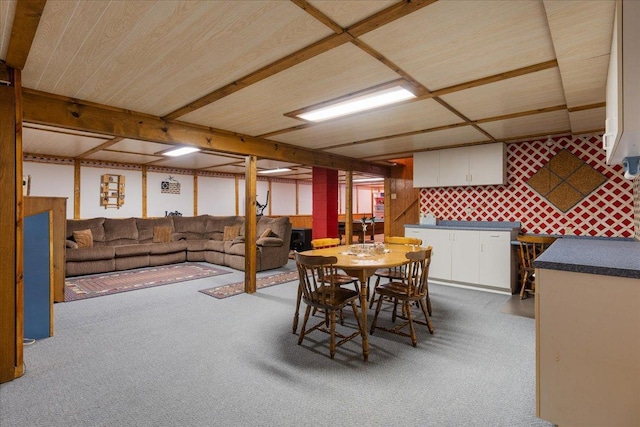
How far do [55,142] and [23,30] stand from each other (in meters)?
4.32

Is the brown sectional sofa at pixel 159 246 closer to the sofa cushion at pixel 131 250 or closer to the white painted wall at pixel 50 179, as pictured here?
the sofa cushion at pixel 131 250

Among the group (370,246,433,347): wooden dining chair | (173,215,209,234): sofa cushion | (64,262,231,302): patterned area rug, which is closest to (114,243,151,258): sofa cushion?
(64,262,231,302): patterned area rug

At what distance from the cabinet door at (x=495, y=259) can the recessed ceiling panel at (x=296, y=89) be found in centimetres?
319

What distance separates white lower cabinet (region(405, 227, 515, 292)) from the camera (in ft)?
15.1

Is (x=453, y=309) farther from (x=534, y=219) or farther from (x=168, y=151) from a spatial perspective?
(x=168, y=151)

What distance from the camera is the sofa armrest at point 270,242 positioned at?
6.19 m

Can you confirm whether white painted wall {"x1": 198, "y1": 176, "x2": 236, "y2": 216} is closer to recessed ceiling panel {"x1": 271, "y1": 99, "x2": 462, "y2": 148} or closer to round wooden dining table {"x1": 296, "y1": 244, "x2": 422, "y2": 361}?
recessed ceiling panel {"x1": 271, "y1": 99, "x2": 462, "y2": 148}

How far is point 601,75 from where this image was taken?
2393 mm

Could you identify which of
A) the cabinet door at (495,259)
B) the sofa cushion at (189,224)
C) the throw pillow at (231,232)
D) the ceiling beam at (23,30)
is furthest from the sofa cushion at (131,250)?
the cabinet door at (495,259)

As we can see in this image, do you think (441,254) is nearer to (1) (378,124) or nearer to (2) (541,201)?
(2) (541,201)

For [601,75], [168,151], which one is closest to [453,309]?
[601,75]

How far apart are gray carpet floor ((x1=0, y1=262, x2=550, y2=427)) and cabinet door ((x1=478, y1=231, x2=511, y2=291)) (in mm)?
1065

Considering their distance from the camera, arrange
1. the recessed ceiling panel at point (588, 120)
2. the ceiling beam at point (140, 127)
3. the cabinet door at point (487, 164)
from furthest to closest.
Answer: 1. the cabinet door at point (487, 164)
2. the recessed ceiling panel at point (588, 120)
3. the ceiling beam at point (140, 127)

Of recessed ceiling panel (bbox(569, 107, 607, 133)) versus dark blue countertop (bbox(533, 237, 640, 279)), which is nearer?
dark blue countertop (bbox(533, 237, 640, 279))
